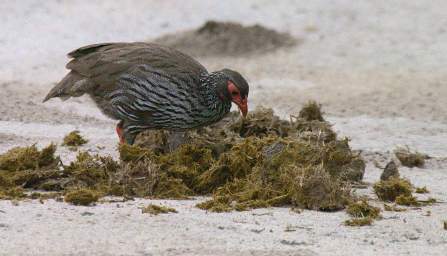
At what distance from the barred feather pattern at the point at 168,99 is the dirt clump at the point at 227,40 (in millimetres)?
6397

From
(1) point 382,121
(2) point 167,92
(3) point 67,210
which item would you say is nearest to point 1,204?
(3) point 67,210

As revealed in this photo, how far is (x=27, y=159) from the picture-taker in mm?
8312

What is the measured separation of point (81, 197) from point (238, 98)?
2.30 metres

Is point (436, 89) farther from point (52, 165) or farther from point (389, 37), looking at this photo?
point (52, 165)

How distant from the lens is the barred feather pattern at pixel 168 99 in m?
9.21

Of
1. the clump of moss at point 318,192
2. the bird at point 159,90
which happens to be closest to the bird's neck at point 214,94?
the bird at point 159,90

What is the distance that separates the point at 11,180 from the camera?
25.9 feet

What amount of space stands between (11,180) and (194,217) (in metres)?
1.61

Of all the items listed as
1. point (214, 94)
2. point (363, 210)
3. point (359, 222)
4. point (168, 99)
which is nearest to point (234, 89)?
point (214, 94)

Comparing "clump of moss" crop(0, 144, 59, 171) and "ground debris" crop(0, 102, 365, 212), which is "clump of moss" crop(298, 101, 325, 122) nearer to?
"ground debris" crop(0, 102, 365, 212)

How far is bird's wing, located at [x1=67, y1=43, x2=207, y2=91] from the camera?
9.35 meters

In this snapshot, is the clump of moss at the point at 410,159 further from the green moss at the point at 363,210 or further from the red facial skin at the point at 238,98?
the green moss at the point at 363,210

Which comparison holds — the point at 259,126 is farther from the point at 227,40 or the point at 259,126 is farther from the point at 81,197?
the point at 227,40

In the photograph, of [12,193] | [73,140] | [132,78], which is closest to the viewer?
[12,193]
